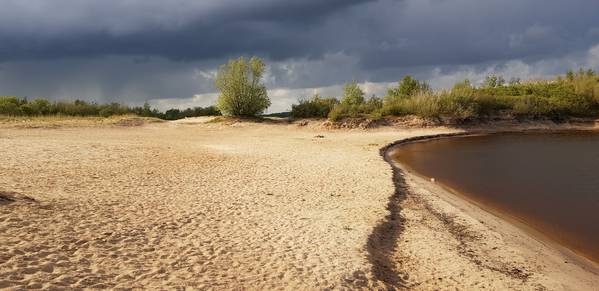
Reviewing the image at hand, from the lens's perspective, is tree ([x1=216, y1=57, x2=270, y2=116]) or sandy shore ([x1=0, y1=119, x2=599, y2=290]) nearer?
sandy shore ([x1=0, y1=119, x2=599, y2=290])

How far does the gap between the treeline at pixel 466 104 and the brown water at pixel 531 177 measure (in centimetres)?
821

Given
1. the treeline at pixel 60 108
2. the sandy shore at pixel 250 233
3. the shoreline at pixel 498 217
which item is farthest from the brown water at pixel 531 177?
the treeline at pixel 60 108

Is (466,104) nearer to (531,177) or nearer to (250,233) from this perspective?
(531,177)

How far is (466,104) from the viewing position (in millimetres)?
35969

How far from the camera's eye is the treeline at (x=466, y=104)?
1359 inches

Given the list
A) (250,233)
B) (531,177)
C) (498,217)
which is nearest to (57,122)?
(250,233)

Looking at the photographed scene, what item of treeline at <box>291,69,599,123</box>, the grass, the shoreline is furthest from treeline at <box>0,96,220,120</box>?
the shoreline

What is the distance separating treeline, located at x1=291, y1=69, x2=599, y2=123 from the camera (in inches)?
1359

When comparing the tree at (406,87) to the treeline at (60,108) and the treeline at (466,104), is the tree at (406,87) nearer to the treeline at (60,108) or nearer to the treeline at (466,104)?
the treeline at (466,104)

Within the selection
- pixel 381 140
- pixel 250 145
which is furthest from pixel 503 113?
pixel 250 145

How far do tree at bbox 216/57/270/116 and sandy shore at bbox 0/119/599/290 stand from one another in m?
21.9

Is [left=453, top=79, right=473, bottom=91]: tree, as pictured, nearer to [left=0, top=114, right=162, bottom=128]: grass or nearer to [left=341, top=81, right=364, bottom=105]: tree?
[left=341, top=81, right=364, bottom=105]: tree

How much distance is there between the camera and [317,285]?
6.07 m

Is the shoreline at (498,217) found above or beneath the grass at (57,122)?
beneath
